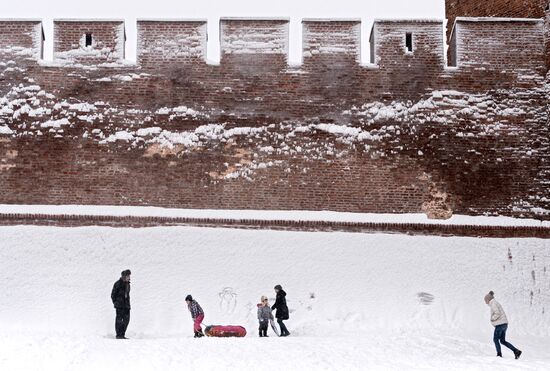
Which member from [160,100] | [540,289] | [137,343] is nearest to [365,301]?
[540,289]

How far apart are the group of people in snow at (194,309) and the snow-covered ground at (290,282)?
1.24 ft

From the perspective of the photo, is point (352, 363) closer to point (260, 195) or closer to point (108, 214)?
point (260, 195)

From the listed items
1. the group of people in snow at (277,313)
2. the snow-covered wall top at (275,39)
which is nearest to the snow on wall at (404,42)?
the snow-covered wall top at (275,39)

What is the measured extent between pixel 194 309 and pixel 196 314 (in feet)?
0.28

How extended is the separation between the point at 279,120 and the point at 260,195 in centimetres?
147

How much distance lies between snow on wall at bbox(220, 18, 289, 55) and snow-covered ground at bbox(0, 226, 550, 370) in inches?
137

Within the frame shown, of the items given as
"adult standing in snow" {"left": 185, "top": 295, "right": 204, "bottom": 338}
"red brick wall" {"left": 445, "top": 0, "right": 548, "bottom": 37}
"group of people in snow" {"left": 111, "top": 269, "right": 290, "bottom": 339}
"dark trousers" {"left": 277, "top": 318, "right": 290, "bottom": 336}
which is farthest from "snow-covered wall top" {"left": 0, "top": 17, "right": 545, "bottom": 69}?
"dark trousers" {"left": 277, "top": 318, "right": 290, "bottom": 336}

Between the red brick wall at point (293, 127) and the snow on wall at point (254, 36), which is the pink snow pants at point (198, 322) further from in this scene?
the snow on wall at point (254, 36)

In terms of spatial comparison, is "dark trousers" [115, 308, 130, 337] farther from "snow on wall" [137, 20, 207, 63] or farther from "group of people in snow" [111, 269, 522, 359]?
"snow on wall" [137, 20, 207, 63]

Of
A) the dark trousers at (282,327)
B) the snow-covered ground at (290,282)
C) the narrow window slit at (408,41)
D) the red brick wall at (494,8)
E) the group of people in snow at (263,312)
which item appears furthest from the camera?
the red brick wall at (494,8)

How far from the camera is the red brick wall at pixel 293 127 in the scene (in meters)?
15.1

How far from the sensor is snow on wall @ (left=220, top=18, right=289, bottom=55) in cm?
1568

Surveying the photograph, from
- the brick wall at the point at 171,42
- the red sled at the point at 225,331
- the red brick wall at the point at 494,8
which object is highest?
the red brick wall at the point at 494,8

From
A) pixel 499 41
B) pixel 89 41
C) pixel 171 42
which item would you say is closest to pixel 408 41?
pixel 499 41
